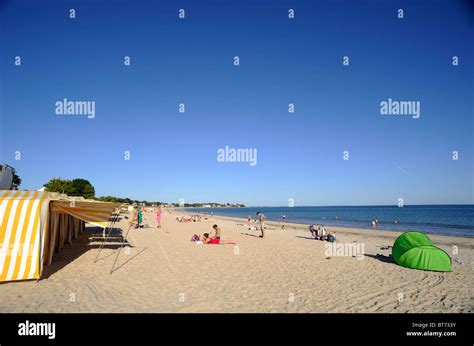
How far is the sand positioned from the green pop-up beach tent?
1.00 ft

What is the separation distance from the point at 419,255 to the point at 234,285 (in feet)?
22.2

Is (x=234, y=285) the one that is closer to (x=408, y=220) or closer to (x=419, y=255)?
(x=419, y=255)

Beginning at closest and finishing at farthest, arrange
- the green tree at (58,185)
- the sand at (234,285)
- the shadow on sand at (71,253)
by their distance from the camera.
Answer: the sand at (234,285) < the shadow on sand at (71,253) < the green tree at (58,185)

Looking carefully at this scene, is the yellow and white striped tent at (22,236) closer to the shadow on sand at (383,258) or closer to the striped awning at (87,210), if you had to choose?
the striped awning at (87,210)

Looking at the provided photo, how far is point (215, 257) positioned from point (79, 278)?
17.4 ft

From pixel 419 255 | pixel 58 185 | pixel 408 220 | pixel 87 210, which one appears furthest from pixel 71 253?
pixel 408 220

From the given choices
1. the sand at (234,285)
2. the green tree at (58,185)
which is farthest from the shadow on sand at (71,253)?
the green tree at (58,185)

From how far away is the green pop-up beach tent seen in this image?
31.7ft

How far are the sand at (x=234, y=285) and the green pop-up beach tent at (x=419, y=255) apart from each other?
12.0 inches

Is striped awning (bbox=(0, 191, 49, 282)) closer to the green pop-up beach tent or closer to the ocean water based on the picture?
the green pop-up beach tent

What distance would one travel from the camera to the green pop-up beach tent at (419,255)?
9.66 metres
